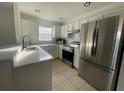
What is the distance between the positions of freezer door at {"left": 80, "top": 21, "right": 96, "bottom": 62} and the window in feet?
8.62

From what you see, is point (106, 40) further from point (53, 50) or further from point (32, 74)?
point (53, 50)

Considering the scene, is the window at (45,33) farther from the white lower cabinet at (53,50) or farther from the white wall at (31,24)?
the white lower cabinet at (53,50)

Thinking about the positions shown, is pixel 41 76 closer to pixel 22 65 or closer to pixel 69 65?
pixel 22 65

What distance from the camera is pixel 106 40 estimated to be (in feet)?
5.12

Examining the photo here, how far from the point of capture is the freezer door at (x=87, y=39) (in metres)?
1.87

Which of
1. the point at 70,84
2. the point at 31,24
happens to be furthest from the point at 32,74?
the point at 31,24

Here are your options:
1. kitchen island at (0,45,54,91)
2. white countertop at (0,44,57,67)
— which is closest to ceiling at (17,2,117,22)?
white countertop at (0,44,57,67)

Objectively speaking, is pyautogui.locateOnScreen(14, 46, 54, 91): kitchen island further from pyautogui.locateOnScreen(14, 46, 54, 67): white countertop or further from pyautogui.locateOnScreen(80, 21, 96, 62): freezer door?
pyautogui.locateOnScreen(80, 21, 96, 62): freezer door

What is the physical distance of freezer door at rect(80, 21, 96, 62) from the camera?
187cm

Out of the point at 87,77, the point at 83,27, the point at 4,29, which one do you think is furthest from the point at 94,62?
the point at 4,29

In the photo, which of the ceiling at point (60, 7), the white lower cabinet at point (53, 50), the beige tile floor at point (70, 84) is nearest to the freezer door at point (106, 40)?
the beige tile floor at point (70, 84)

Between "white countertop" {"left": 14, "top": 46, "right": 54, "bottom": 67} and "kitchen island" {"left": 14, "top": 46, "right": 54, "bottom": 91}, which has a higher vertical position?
"white countertop" {"left": 14, "top": 46, "right": 54, "bottom": 67}

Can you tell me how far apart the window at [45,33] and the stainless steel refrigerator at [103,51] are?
8.84ft

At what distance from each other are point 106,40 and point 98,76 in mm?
921
